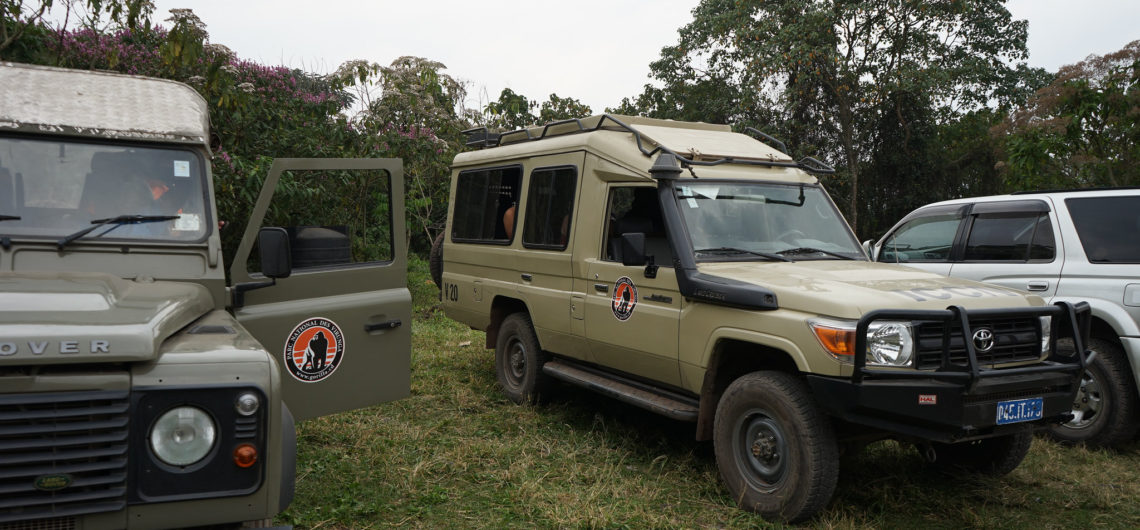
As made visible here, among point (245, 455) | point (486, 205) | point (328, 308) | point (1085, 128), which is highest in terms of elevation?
point (1085, 128)

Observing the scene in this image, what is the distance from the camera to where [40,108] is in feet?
12.9

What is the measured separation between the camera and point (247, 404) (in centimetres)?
263

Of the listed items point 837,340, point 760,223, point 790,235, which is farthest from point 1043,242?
point 837,340

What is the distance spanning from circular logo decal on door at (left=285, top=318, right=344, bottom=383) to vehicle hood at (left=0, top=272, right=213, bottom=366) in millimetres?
843

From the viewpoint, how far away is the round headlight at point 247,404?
262 centimetres

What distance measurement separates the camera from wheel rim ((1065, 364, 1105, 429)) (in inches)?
235

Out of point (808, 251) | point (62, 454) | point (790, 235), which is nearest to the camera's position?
point (62, 454)

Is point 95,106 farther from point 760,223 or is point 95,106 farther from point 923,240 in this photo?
point 923,240

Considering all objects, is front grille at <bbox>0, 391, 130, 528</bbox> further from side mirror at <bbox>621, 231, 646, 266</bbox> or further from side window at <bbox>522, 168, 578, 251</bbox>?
side window at <bbox>522, 168, 578, 251</bbox>

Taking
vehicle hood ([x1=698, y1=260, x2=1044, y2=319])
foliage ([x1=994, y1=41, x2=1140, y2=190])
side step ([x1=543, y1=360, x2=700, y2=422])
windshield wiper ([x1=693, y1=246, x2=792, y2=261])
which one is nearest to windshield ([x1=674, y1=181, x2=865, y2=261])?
windshield wiper ([x1=693, y1=246, x2=792, y2=261])

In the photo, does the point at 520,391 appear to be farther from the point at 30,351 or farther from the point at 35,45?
the point at 35,45

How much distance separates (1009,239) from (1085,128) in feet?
33.0

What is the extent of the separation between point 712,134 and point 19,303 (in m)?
4.86

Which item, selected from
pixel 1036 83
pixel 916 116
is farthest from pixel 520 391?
pixel 1036 83
